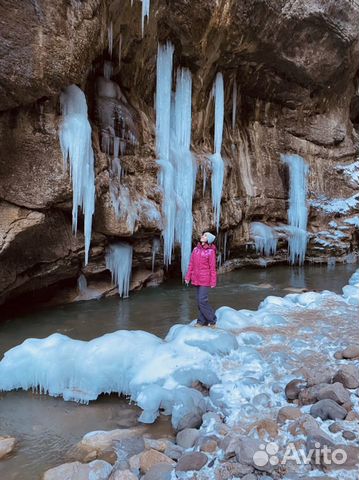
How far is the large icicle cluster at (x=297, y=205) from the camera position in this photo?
15716mm

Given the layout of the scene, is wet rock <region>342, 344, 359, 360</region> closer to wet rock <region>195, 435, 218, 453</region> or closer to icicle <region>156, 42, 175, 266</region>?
wet rock <region>195, 435, 218, 453</region>

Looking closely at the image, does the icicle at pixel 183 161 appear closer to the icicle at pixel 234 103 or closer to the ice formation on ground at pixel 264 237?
the icicle at pixel 234 103

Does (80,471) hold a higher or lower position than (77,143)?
lower

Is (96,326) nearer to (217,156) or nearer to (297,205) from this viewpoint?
(217,156)

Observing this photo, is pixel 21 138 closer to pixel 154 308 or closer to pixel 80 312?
pixel 80 312

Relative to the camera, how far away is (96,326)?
22.2 ft

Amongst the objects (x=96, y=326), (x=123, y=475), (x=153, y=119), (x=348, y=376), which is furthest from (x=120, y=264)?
(x=123, y=475)

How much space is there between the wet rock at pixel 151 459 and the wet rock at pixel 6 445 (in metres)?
1.22

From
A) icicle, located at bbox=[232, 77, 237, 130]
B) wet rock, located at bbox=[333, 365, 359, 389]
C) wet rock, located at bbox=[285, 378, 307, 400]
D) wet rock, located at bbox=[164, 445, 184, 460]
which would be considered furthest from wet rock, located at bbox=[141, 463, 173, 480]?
icicle, located at bbox=[232, 77, 237, 130]

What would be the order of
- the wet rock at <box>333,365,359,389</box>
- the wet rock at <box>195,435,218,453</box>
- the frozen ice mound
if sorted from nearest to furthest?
the wet rock at <box>195,435,218,453</box>, the wet rock at <box>333,365,359,389</box>, the frozen ice mound

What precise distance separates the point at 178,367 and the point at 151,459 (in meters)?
1.33

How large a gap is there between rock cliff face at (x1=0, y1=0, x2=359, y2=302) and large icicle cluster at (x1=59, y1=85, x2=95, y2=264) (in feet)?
0.63

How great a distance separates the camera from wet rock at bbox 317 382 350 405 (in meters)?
3.23

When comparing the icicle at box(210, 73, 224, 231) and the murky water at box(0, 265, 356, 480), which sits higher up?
the icicle at box(210, 73, 224, 231)
